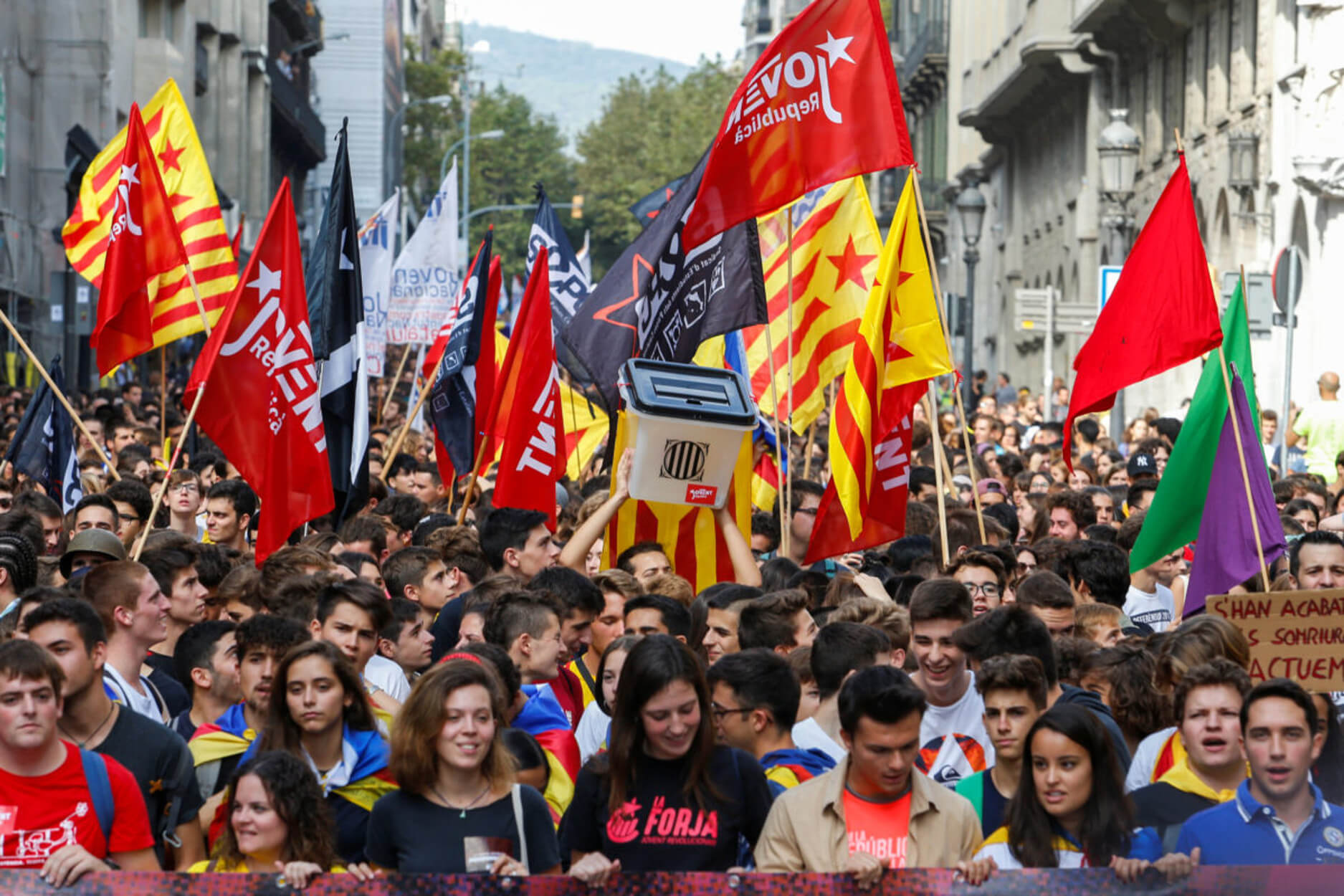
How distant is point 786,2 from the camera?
119 meters

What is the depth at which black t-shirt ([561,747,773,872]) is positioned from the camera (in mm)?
5371

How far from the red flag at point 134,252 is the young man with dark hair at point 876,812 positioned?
7.53 m

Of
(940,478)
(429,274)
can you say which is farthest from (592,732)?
(429,274)

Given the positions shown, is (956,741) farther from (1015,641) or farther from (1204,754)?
(1204,754)

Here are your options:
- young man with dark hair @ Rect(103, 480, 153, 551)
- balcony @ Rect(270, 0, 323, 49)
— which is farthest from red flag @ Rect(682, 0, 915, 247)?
balcony @ Rect(270, 0, 323, 49)

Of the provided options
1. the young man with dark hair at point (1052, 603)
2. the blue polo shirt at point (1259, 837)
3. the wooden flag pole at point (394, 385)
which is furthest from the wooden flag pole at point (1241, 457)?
the wooden flag pole at point (394, 385)

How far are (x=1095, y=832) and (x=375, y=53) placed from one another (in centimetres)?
8589

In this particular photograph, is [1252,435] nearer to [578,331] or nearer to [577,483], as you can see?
[578,331]

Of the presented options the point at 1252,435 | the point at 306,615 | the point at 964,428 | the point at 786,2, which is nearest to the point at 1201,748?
the point at 306,615

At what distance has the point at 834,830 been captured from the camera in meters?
5.21

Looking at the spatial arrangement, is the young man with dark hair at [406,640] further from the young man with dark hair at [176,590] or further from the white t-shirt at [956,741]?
the white t-shirt at [956,741]

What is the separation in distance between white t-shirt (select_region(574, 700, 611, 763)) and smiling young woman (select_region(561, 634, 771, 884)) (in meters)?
1.07

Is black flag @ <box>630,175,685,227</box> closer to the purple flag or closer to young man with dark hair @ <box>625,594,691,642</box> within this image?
the purple flag

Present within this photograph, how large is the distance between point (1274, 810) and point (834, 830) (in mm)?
1099
